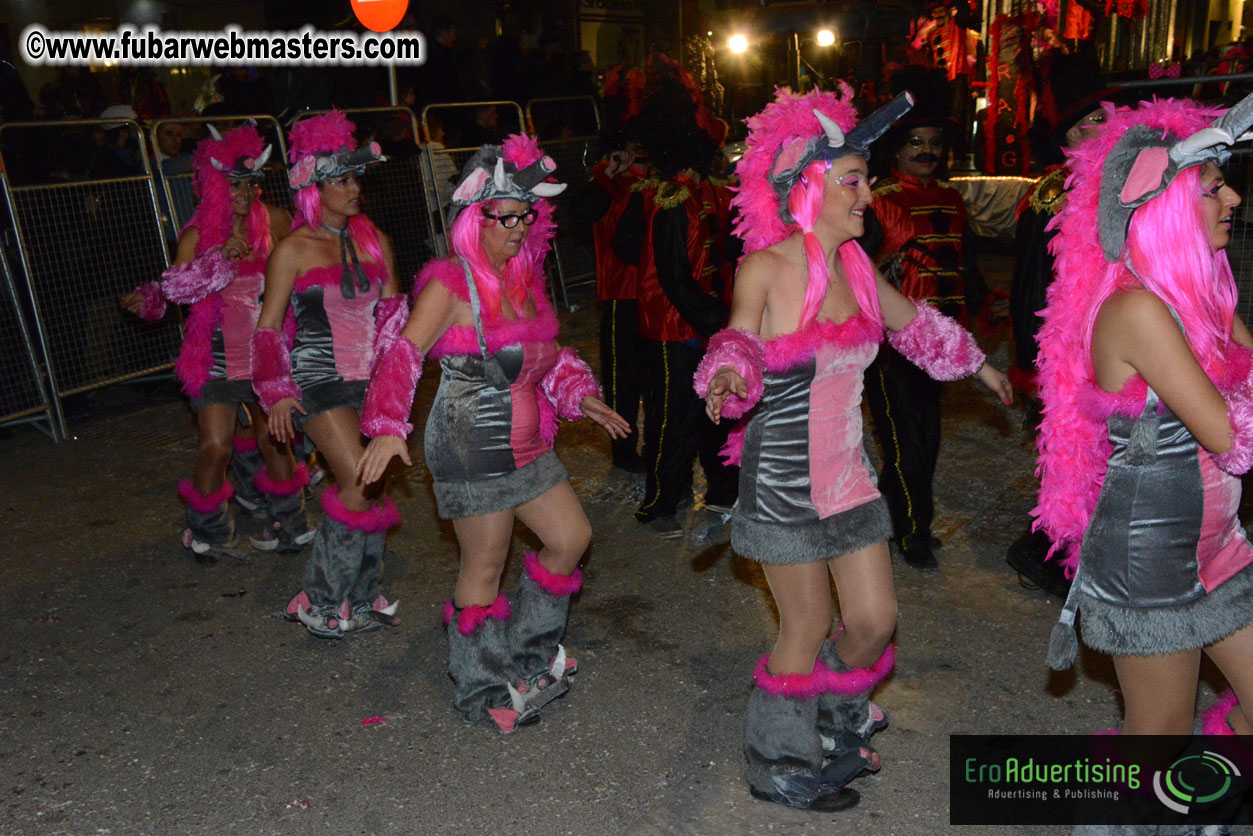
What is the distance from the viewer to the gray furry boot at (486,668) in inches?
162

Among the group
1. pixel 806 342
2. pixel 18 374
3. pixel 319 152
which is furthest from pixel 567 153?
pixel 806 342

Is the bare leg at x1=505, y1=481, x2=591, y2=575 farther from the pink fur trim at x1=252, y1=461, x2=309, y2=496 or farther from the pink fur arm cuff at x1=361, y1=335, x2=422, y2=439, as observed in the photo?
the pink fur trim at x1=252, y1=461, x2=309, y2=496

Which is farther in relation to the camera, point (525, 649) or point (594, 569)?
point (594, 569)

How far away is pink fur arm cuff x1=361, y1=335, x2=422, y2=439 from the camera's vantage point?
378 cm

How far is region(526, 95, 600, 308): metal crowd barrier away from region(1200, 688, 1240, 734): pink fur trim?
847cm

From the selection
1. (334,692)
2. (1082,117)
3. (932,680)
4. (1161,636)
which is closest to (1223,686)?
(932,680)

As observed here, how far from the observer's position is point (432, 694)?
175 inches

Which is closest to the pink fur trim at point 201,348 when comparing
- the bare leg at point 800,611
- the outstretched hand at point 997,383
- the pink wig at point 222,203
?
the pink wig at point 222,203

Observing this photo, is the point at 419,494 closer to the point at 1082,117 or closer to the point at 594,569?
the point at 594,569

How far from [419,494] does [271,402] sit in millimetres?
2138

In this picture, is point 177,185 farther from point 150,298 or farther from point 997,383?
point 997,383

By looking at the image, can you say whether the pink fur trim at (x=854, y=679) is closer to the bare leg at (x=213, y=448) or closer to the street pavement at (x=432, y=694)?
the street pavement at (x=432, y=694)

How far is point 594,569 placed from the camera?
5.62 meters

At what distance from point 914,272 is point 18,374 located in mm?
6420
